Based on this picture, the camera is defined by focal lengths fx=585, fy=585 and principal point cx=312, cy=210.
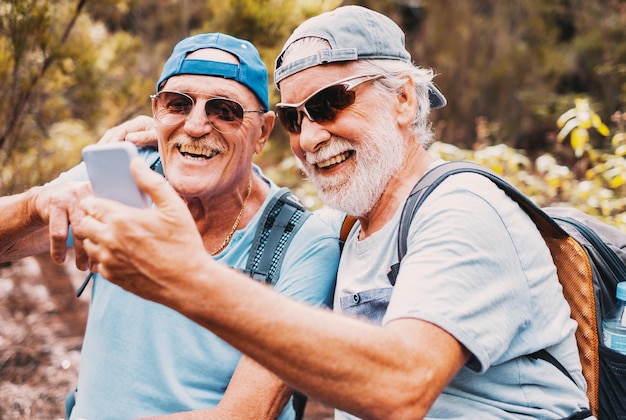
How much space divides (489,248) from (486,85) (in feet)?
32.8

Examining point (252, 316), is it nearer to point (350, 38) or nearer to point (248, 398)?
point (248, 398)

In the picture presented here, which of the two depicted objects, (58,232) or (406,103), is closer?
(58,232)

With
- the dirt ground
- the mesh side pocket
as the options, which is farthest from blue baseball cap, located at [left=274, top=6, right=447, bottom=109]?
the dirt ground

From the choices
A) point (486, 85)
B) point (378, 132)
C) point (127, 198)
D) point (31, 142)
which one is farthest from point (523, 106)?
point (127, 198)

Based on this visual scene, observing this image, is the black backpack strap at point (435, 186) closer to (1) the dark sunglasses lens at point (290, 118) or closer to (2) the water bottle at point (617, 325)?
(2) the water bottle at point (617, 325)

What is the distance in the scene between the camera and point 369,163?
1.97 metres

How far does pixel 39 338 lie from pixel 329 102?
3350 mm

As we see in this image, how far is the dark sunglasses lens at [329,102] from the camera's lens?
76.6 inches

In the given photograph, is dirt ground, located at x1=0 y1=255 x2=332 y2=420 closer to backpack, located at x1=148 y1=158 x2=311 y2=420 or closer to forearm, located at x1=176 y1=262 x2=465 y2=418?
backpack, located at x1=148 y1=158 x2=311 y2=420

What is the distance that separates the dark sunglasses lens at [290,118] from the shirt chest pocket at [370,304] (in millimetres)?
638

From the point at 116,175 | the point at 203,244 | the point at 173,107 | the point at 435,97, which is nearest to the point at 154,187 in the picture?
the point at 116,175

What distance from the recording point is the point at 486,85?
10727mm

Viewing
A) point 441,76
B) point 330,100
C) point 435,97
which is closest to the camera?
point 330,100

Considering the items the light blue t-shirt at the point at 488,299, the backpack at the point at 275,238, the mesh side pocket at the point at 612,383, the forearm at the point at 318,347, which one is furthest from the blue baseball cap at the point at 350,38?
the mesh side pocket at the point at 612,383
